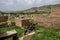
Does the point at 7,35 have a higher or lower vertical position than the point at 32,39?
higher

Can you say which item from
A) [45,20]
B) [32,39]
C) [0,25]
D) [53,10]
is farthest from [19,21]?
[32,39]

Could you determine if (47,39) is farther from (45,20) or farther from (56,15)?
(45,20)

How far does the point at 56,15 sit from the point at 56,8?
0.59m

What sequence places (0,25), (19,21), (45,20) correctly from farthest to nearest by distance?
(0,25) < (19,21) < (45,20)

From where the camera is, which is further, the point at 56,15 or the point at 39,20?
the point at 39,20

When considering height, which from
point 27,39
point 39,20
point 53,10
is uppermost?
point 53,10

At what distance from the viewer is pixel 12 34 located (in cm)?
610

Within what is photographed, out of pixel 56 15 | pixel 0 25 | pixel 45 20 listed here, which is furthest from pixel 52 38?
pixel 0 25

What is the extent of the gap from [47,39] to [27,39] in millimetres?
1901

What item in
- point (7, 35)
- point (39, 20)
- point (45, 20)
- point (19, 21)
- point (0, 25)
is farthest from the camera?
point (0, 25)

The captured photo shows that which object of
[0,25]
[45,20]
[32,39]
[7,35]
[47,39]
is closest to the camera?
[7,35]

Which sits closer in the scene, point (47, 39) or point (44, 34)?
point (47, 39)

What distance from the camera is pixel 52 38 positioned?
10.2 m

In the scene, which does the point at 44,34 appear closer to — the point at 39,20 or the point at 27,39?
the point at 27,39
